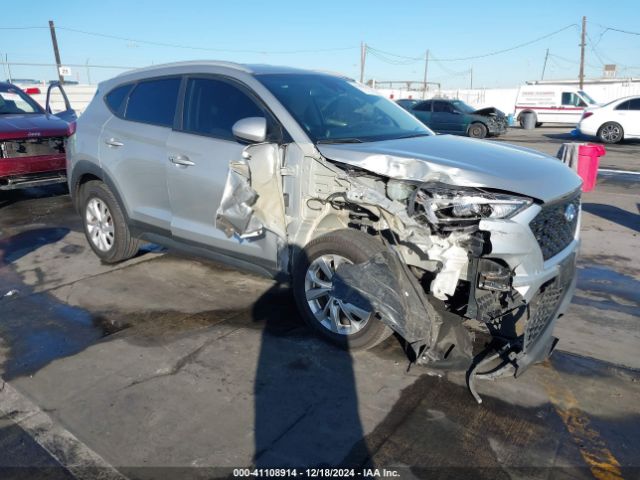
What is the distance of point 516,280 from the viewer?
10.3 ft

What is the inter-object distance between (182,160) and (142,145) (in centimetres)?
63

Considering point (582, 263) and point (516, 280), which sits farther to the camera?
point (582, 263)

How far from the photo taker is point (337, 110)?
4.36m

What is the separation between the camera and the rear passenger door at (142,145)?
4711 mm

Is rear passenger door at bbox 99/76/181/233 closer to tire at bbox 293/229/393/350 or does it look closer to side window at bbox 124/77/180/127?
side window at bbox 124/77/180/127

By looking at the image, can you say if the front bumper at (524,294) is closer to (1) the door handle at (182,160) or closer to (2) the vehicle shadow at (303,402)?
(2) the vehicle shadow at (303,402)

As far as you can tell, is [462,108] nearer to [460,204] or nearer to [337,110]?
[337,110]

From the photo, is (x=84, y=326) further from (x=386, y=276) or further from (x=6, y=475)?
(x=386, y=276)

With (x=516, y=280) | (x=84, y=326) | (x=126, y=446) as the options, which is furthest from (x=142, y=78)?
(x=516, y=280)

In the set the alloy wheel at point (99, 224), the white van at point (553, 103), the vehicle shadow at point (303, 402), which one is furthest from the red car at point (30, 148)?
the white van at point (553, 103)

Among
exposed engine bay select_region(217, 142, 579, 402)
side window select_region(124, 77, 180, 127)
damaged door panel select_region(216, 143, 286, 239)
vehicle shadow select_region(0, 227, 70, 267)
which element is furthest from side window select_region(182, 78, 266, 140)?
vehicle shadow select_region(0, 227, 70, 267)

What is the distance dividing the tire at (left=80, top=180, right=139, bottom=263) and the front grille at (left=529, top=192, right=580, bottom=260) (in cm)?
388

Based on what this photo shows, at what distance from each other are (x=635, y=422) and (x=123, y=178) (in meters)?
4.53

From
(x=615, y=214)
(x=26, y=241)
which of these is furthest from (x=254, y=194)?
(x=615, y=214)
